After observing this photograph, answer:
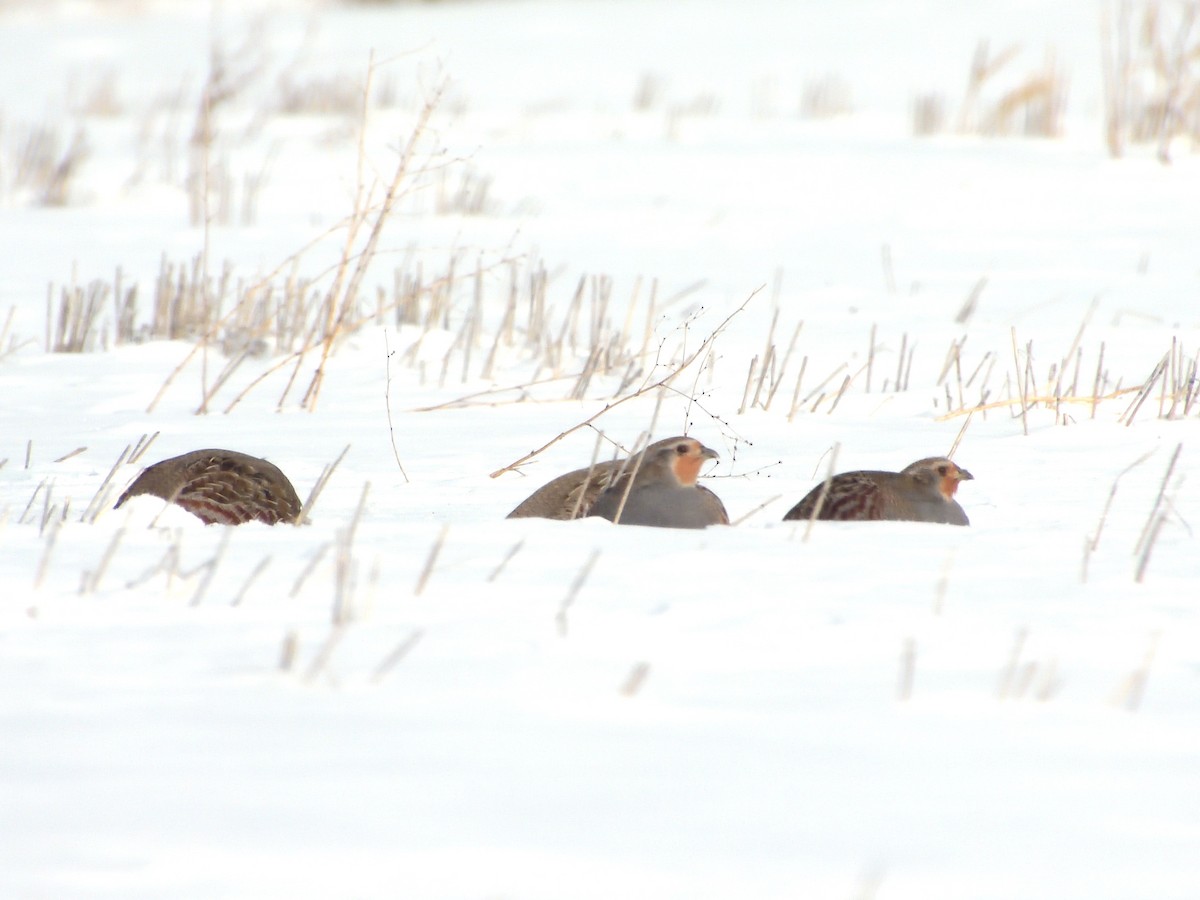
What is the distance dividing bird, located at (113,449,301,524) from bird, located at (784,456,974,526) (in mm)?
1179

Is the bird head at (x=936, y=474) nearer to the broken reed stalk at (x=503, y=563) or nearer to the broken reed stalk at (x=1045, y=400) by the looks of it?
the broken reed stalk at (x=1045, y=400)

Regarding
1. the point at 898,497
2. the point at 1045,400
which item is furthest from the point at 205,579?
the point at 1045,400

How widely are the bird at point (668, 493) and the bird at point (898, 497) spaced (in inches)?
9.1

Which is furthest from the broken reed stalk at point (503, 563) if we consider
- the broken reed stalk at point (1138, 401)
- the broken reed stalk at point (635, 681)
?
the broken reed stalk at point (1138, 401)

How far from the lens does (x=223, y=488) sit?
3.53 metres

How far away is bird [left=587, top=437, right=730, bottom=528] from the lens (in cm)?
322

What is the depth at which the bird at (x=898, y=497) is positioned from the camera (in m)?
3.30

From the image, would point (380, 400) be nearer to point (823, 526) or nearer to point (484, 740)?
point (823, 526)

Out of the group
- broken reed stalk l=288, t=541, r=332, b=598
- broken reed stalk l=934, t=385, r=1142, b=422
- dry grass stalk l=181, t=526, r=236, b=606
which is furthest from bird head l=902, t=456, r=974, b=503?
dry grass stalk l=181, t=526, r=236, b=606

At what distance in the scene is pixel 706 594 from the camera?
7.92ft

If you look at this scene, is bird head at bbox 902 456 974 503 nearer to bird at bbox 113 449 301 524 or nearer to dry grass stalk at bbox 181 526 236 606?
bird at bbox 113 449 301 524

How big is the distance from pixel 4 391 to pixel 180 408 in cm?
→ 69

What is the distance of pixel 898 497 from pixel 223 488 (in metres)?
1.53

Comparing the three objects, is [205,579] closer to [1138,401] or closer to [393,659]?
[393,659]
